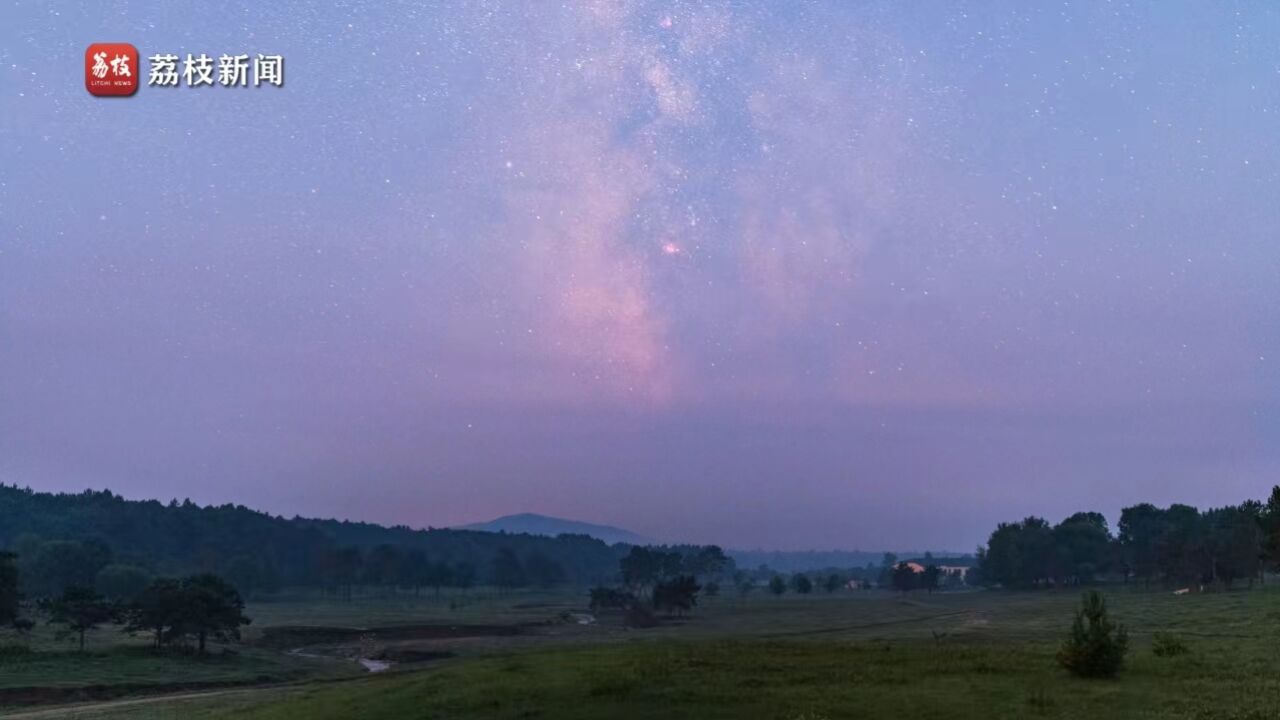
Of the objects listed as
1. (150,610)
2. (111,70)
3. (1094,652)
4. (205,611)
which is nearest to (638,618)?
(205,611)

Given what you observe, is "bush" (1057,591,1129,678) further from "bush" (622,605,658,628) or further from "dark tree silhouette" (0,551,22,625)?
"bush" (622,605,658,628)

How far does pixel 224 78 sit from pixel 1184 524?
214590 mm

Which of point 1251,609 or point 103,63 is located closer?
point 103,63

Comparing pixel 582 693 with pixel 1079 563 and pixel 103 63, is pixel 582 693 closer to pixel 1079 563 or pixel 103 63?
pixel 103 63

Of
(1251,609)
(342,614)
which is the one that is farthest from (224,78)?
(342,614)

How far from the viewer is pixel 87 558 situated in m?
174

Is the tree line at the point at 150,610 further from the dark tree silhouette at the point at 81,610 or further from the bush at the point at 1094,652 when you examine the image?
the bush at the point at 1094,652

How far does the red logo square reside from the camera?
38719mm

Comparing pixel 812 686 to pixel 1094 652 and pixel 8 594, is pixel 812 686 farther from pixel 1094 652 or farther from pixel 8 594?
pixel 8 594

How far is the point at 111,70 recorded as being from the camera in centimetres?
3919

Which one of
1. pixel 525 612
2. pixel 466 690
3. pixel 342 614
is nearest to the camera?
pixel 466 690

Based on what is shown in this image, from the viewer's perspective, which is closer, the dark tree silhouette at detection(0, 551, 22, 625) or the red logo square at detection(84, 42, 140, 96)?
Answer: the red logo square at detection(84, 42, 140, 96)

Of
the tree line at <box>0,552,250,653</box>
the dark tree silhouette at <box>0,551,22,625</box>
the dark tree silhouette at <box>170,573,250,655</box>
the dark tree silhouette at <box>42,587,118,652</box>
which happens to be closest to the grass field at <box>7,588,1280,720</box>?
the dark tree silhouette at <box>42,587,118,652</box>

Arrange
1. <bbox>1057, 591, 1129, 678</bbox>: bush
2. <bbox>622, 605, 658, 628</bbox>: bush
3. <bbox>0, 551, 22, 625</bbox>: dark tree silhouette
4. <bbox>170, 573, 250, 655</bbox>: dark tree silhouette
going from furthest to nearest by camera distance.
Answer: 1. <bbox>622, 605, 658, 628</bbox>: bush
2. <bbox>170, 573, 250, 655</bbox>: dark tree silhouette
3. <bbox>0, 551, 22, 625</bbox>: dark tree silhouette
4. <bbox>1057, 591, 1129, 678</bbox>: bush
